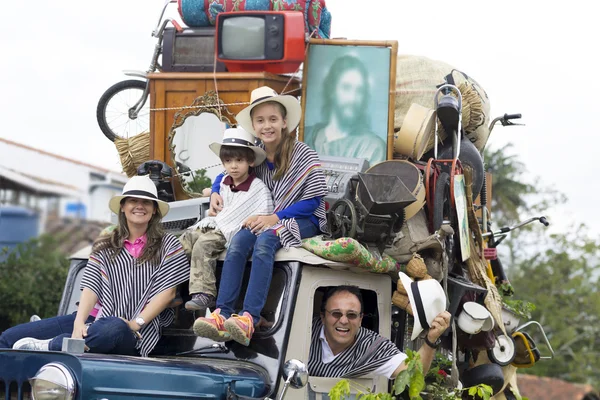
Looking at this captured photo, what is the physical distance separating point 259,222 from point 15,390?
1754 mm

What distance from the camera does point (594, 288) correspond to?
2289 cm

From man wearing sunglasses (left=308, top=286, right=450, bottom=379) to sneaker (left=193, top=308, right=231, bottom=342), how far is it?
61cm

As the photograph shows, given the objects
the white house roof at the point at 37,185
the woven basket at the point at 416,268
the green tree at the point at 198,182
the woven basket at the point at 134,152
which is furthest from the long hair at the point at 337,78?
the white house roof at the point at 37,185

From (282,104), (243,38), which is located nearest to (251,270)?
(282,104)

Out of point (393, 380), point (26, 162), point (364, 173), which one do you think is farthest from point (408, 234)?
point (26, 162)

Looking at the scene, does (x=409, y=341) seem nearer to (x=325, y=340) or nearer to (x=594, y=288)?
(x=325, y=340)

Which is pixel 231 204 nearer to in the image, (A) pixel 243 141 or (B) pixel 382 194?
(A) pixel 243 141

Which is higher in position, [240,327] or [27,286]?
[240,327]

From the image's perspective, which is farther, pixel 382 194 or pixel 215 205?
pixel 215 205

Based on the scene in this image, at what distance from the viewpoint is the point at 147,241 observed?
21.8ft

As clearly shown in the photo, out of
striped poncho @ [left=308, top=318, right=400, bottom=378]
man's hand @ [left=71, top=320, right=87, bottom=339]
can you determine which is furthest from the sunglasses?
man's hand @ [left=71, top=320, right=87, bottom=339]

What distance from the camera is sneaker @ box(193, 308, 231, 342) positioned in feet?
19.5

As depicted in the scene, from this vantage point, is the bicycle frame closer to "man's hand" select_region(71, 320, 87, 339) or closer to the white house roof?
"man's hand" select_region(71, 320, 87, 339)

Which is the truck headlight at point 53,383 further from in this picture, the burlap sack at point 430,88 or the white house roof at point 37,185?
the white house roof at point 37,185
